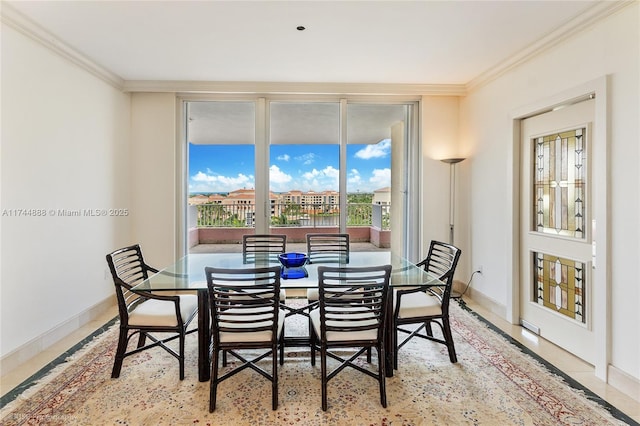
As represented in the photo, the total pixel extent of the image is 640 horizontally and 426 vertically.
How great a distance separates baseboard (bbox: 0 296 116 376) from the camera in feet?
8.16

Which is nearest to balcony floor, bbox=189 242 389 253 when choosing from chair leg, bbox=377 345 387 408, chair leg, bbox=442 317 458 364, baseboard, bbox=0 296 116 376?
baseboard, bbox=0 296 116 376

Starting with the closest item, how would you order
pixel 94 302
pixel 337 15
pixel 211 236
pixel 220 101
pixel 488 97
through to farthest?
pixel 337 15
pixel 94 302
pixel 488 97
pixel 220 101
pixel 211 236

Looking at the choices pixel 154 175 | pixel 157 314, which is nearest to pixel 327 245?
pixel 157 314

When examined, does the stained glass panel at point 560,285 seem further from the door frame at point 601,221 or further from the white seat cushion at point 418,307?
the white seat cushion at point 418,307

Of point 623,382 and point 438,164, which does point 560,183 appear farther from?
point 438,164

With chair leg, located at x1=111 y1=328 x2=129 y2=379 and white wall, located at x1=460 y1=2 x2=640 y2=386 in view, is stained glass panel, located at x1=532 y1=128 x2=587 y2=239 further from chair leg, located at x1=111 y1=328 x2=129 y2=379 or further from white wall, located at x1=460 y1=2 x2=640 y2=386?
chair leg, located at x1=111 y1=328 x2=129 y2=379

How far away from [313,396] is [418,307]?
3.30ft

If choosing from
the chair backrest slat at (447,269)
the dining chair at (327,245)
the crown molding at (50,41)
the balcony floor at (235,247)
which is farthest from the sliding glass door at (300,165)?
the chair backrest slat at (447,269)

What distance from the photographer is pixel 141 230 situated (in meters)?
4.27

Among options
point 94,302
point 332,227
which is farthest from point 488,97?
point 94,302

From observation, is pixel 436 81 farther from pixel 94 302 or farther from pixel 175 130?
pixel 94 302

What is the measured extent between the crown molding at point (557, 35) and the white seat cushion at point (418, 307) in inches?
95.3

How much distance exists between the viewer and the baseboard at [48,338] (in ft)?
8.16

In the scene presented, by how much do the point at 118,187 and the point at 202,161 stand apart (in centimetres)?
109
